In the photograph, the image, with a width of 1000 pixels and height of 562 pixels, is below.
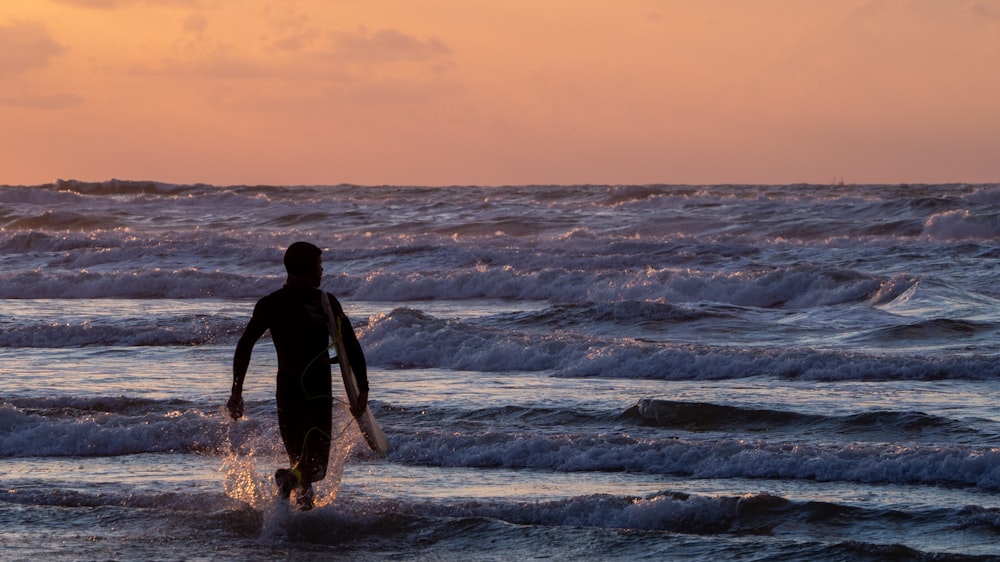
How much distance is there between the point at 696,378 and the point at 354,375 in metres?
6.80

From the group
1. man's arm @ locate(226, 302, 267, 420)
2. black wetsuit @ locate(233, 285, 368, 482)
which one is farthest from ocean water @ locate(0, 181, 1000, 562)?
man's arm @ locate(226, 302, 267, 420)

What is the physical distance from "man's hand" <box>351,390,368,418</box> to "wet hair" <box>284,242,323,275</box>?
2.29 ft

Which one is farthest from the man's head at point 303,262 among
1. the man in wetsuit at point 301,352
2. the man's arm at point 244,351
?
the man's arm at point 244,351

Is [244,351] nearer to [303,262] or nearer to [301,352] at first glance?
Result: [301,352]

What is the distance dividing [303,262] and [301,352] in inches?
18.9

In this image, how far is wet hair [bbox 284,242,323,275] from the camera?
23.7ft

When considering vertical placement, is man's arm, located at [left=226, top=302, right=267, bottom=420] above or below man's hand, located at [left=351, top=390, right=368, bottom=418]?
above

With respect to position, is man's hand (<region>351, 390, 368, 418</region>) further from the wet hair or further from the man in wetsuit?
the wet hair

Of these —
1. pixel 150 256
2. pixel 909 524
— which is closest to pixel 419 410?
pixel 909 524

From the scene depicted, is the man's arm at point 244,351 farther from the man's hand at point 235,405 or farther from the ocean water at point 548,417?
the ocean water at point 548,417

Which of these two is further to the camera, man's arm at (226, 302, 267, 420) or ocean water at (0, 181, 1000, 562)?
ocean water at (0, 181, 1000, 562)

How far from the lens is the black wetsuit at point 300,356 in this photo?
286 inches

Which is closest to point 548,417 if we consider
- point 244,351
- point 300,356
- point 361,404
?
point 361,404

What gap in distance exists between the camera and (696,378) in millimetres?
13500
